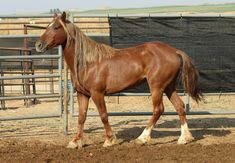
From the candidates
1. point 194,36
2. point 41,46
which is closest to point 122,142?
point 41,46

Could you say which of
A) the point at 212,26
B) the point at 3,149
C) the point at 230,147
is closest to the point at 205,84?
the point at 212,26

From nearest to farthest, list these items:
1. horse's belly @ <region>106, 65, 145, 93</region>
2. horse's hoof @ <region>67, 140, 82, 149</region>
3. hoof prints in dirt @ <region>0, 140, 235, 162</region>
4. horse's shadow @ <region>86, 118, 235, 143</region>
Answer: hoof prints in dirt @ <region>0, 140, 235, 162</region>, horse's hoof @ <region>67, 140, 82, 149</region>, horse's belly @ <region>106, 65, 145, 93</region>, horse's shadow @ <region>86, 118, 235, 143</region>

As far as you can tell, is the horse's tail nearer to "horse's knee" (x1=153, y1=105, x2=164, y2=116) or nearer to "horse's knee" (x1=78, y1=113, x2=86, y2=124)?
"horse's knee" (x1=153, y1=105, x2=164, y2=116)

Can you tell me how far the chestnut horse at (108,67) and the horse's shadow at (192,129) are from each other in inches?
31.3

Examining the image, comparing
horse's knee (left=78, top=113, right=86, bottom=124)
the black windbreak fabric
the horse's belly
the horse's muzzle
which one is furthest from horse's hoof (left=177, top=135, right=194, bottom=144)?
the horse's muzzle

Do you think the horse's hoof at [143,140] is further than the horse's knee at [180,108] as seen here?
No

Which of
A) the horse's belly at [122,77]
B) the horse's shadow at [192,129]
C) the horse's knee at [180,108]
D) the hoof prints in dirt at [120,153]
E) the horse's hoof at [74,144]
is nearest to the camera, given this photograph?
the hoof prints in dirt at [120,153]

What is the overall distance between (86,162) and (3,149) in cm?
153

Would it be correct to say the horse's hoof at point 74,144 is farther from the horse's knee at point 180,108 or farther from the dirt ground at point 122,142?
the horse's knee at point 180,108

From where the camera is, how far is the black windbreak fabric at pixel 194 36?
7930 millimetres

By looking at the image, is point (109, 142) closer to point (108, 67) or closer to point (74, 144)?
point (74, 144)

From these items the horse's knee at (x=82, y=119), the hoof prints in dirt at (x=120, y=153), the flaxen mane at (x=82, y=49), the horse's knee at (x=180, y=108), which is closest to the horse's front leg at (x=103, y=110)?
the hoof prints in dirt at (x=120, y=153)

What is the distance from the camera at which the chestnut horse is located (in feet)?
22.9

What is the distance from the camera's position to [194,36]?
797 centimetres
